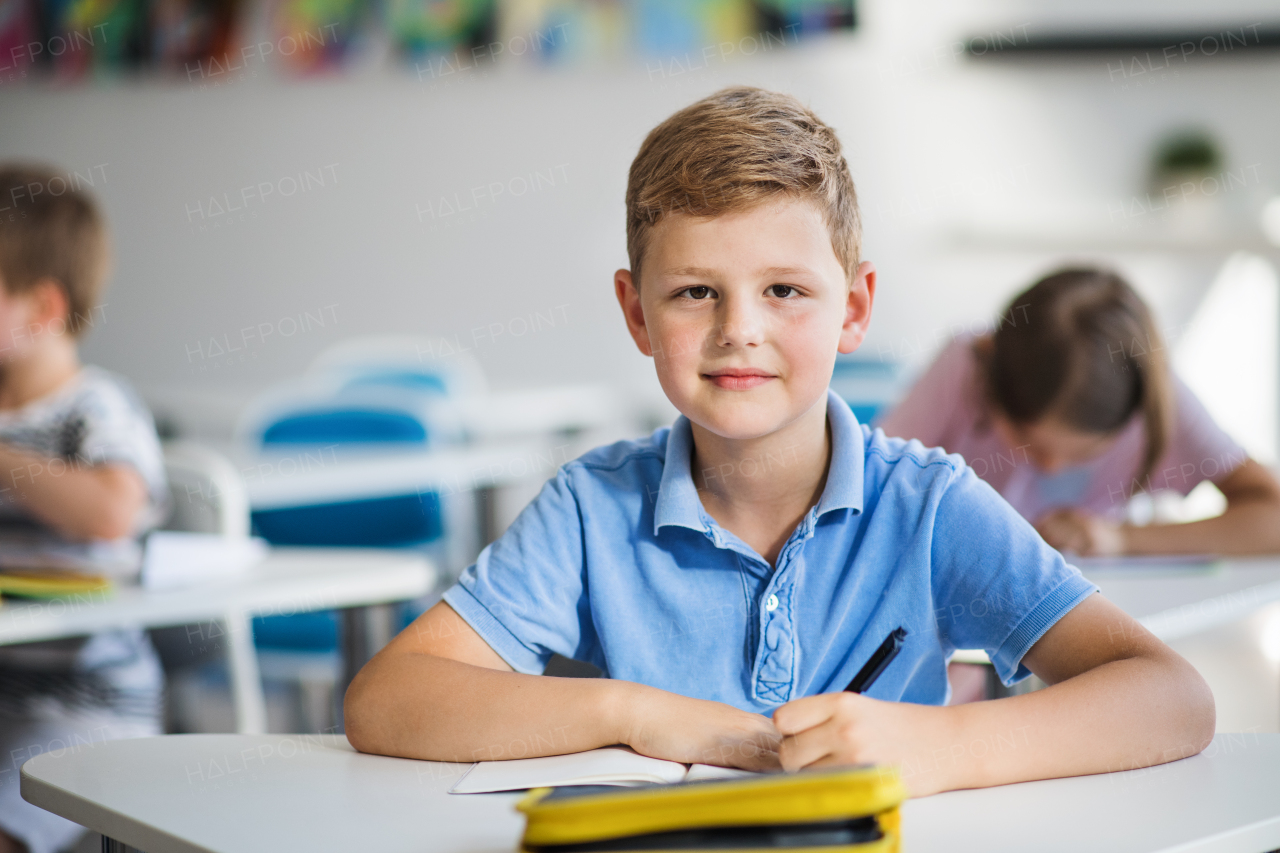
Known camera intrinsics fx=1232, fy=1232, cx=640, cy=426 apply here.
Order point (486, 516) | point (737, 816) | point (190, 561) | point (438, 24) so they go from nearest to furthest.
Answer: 1. point (737, 816)
2. point (190, 561)
3. point (486, 516)
4. point (438, 24)

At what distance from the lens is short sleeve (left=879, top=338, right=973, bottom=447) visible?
1991mm

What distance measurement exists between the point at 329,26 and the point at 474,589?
395 centimetres

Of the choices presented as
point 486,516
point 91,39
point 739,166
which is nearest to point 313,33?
point 91,39

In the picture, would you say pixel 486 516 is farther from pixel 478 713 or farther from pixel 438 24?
pixel 438 24

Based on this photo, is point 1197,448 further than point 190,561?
Yes

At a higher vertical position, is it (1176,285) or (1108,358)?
(1176,285)

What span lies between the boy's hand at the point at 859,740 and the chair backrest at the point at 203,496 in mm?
1287

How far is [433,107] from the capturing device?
4539mm

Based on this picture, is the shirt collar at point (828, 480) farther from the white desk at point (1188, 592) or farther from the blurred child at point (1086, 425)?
the blurred child at point (1086, 425)

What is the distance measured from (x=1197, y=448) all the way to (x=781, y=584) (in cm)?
122

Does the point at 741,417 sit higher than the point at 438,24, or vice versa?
the point at 438,24

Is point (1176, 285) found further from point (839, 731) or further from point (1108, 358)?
point (839, 731)

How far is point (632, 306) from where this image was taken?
111 centimetres

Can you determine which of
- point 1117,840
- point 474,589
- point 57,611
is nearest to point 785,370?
point 474,589
